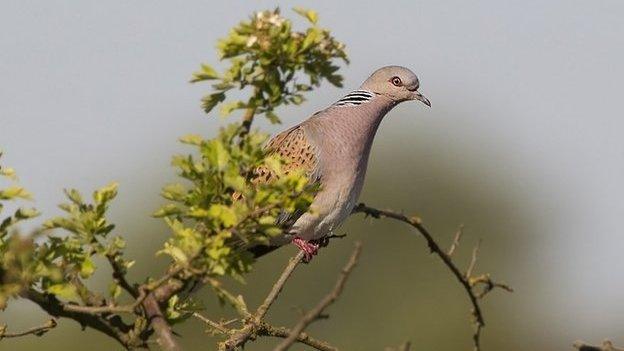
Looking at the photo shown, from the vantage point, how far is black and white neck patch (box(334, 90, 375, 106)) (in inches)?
384

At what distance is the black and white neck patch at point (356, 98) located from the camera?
9750 mm

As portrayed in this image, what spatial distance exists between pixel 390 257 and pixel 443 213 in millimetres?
2837

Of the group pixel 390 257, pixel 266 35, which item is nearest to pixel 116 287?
pixel 266 35

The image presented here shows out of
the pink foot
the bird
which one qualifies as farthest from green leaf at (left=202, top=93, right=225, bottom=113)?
the pink foot

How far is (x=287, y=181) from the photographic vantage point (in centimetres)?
510

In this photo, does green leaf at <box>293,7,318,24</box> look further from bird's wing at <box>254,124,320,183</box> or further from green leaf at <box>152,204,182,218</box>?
bird's wing at <box>254,124,320,183</box>

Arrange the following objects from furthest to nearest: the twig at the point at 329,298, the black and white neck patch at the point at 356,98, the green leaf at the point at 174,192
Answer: the black and white neck patch at the point at 356,98, the green leaf at the point at 174,192, the twig at the point at 329,298

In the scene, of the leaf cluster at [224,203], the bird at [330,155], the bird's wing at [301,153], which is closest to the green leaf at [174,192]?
the leaf cluster at [224,203]

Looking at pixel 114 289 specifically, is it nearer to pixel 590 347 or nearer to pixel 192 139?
pixel 192 139

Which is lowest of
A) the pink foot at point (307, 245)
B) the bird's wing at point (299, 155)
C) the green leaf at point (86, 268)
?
the green leaf at point (86, 268)

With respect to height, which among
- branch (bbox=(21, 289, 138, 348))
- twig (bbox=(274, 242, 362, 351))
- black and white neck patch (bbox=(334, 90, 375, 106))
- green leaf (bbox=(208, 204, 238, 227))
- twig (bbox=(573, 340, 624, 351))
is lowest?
branch (bbox=(21, 289, 138, 348))

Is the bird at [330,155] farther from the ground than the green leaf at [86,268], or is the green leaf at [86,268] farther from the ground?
the bird at [330,155]

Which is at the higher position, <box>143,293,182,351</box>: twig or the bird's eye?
the bird's eye

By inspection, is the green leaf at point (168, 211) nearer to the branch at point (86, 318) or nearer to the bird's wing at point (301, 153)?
the branch at point (86, 318)
